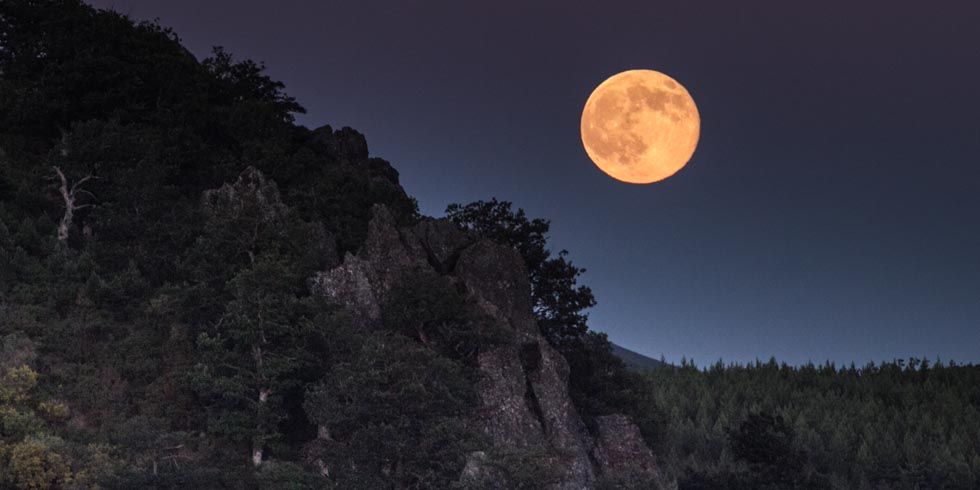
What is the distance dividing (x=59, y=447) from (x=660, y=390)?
163 feet

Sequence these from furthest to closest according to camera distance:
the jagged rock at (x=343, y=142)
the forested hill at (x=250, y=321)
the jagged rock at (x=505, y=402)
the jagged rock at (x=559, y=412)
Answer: the jagged rock at (x=343, y=142)
the jagged rock at (x=559, y=412)
the jagged rock at (x=505, y=402)
the forested hill at (x=250, y=321)

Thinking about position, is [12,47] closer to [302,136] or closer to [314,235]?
[302,136]

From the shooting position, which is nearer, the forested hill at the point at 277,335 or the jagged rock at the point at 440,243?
the forested hill at the point at 277,335

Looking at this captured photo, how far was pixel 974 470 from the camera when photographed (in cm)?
5725

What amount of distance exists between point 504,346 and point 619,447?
8442mm

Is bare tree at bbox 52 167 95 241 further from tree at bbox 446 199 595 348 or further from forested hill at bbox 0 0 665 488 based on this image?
tree at bbox 446 199 595 348

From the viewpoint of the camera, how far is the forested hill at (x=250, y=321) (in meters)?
38.7

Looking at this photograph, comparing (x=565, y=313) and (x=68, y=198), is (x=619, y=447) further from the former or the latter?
(x=68, y=198)

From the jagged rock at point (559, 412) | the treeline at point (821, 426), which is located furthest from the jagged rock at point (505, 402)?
the treeline at point (821, 426)

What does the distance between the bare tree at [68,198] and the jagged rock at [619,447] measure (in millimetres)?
31690

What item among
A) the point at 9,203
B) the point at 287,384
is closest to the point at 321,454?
the point at 287,384

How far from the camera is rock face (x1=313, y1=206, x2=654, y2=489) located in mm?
43812

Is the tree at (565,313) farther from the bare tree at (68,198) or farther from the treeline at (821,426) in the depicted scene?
the bare tree at (68,198)

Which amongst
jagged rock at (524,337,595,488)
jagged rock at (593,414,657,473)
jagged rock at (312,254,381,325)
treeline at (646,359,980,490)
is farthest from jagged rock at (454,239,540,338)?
treeline at (646,359,980,490)
